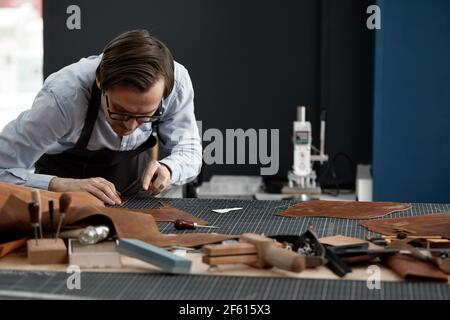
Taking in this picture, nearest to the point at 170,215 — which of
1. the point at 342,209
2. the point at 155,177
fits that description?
the point at 155,177

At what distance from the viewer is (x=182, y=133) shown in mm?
3848

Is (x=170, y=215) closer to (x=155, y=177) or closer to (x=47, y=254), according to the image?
(x=155, y=177)

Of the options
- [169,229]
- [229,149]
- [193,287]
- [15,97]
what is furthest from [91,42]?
[193,287]

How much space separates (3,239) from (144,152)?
144cm

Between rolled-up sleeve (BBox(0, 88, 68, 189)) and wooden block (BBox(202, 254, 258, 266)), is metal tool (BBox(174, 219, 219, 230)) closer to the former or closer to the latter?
wooden block (BBox(202, 254, 258, 266))

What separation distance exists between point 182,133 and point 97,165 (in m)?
0.44

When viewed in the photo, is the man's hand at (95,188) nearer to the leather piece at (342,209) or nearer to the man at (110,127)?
the man at (110,127)

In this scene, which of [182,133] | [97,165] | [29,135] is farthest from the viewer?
[182,133]

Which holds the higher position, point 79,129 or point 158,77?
point 158,77

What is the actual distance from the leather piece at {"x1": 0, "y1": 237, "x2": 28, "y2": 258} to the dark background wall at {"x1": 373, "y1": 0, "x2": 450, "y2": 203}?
348 centimetres

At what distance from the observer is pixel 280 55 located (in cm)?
653

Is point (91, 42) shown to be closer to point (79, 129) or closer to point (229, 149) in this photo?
point (229, 149)

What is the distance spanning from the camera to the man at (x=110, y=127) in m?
3.09

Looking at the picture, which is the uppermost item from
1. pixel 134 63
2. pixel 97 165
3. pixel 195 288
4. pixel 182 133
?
pixel 134 63
